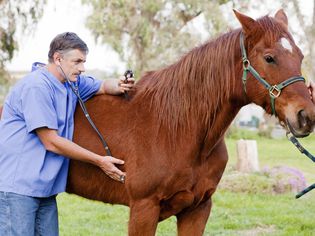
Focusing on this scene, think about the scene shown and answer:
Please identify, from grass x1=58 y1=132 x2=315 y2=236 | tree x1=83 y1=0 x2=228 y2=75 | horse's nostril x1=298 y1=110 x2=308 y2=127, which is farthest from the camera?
tree x1=83 y1=0 x2=228 y2=75

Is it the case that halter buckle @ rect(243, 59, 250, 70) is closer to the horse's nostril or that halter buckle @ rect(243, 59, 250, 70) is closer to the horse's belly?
the horse's nostril

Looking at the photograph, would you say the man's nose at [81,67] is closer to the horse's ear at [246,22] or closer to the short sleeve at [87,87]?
the short sleeve at [87,87]

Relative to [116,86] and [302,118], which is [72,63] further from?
[302,118]

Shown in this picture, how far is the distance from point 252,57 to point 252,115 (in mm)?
39973

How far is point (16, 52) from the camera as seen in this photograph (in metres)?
19.0

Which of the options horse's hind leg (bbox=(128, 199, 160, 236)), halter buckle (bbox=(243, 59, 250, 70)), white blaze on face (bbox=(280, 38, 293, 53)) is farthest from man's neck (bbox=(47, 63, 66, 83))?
white blaze on face (bbox=(280, 38, 293, 53))

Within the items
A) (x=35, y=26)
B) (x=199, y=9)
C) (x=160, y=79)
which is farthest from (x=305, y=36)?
(x=160, y=79)

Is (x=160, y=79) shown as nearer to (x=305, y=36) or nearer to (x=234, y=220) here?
(x=234, y=220)

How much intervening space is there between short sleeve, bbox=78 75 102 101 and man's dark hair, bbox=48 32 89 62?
0.43 m

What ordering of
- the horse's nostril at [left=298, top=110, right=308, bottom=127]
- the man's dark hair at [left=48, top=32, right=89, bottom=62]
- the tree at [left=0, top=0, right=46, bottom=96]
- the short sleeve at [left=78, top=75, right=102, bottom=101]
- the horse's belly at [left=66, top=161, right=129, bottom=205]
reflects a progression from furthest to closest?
the tree at [left=0, top=0, right=46, bottom=96] < the short sleeve at [left=78, top=75, right=102, bottom=101] < the horse's belly at [left=66, top=161, right=129, bottom=205] < the man's dark hair at [left=48, top=32, right=89, bottom=62] < the horse's nostril at [left=298, top=110, right=308, bottom=127]

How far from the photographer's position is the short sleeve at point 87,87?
13.0 ft

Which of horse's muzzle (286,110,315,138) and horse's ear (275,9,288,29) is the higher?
horse's ear (275,9,288,29)

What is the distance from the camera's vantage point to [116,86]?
3928mm

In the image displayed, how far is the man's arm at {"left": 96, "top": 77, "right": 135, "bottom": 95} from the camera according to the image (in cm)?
389
